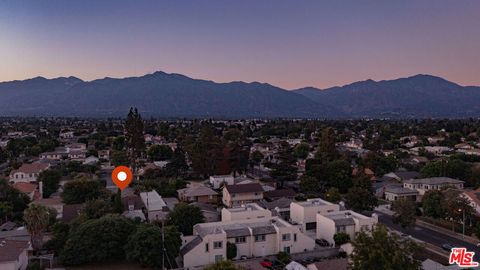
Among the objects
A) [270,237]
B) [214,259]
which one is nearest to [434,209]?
[270,237]

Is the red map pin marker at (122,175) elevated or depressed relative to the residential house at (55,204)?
elevated

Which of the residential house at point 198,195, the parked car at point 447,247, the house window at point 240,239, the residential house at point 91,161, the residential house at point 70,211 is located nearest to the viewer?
the house window at point 240,239

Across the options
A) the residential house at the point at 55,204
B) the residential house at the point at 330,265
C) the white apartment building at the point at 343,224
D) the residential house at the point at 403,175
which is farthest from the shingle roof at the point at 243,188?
the residential house at the point at 403,175

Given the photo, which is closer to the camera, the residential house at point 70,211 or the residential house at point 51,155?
the residential house at point 70,211

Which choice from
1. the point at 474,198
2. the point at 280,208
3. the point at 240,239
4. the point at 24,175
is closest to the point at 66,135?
the point at 24,175

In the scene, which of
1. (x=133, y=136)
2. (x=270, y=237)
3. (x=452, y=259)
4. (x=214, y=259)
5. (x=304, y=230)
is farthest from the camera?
(x=133, y=136)

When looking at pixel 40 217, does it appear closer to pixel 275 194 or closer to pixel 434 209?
pixel 275 194

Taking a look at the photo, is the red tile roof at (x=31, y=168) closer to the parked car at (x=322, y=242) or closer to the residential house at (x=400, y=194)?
the parked car at (x=322, y=242)

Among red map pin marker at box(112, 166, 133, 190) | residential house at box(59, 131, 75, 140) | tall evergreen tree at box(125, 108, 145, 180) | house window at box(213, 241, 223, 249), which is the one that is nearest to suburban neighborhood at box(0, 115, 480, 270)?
house window at box(213, 241, 223, 249)

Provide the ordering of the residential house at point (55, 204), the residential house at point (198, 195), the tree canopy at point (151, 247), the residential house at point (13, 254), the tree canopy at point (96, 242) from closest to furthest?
the residential house at point (13, 254) → the tree canopy at point (151, 247) → the tree canopy at point (96, 242) → the residential house at point (55, 204) → the residential house at point (198, 195)
